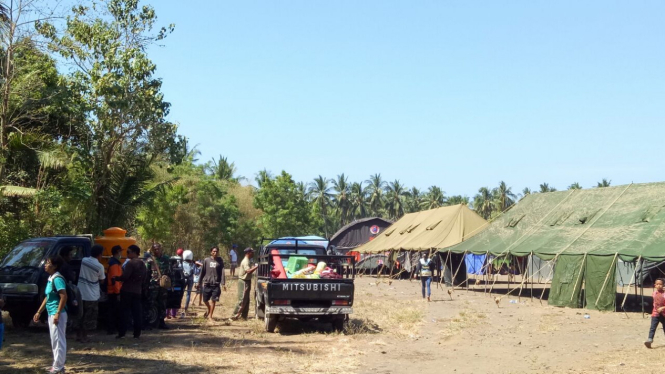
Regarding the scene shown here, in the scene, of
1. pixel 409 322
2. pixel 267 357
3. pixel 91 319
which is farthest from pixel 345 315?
pixel 91 319

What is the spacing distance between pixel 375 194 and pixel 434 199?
9.30 metres

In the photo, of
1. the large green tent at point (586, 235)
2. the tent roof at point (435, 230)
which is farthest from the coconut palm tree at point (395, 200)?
the large green tent at point (586, 235)

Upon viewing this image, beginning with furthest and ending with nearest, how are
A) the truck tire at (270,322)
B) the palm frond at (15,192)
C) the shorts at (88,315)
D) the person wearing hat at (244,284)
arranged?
the palm frond at (15,192) < the person wearing hat at (244,284) < the truck tire at (270,322) < the shorts at (88,315)

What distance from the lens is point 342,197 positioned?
9956 centimetres

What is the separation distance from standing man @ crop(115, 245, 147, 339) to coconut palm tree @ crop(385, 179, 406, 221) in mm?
90896

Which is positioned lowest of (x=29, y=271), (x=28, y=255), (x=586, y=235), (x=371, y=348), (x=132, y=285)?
(x=371, y=348)

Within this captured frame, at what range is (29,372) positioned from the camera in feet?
29.1

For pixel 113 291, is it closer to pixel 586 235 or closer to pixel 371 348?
pixel 371 348

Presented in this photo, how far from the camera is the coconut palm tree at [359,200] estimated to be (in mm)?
100438

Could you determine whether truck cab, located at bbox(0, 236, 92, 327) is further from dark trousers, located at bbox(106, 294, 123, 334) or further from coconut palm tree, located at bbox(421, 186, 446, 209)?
coconut palm tree, located at bbox(421, 186, 446, 209)

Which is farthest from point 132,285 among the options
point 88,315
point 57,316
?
point 57,316

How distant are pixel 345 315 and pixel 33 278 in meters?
6.32

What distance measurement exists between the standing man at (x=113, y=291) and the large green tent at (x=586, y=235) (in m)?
14.7

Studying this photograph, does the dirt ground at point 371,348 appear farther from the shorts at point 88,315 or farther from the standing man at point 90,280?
the standing man at point 90,280
